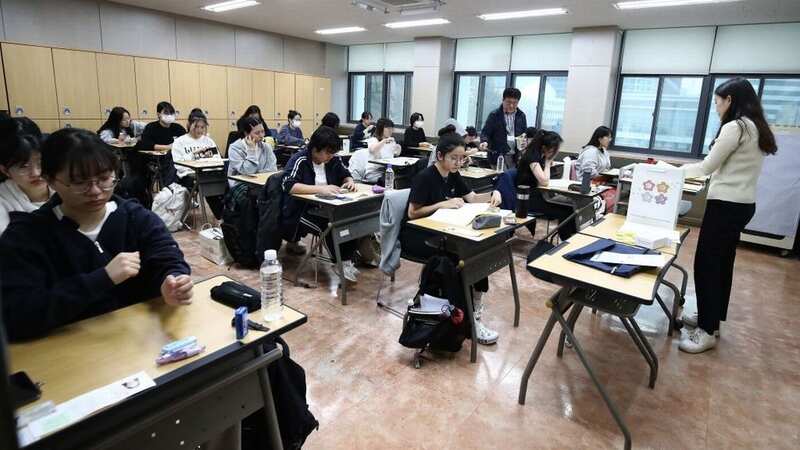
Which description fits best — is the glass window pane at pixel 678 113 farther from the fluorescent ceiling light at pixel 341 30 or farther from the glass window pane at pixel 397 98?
the fluorescent ceiling light at pixel 341 30

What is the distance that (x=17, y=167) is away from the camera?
184 cm

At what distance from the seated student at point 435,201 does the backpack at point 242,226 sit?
4.97 ft

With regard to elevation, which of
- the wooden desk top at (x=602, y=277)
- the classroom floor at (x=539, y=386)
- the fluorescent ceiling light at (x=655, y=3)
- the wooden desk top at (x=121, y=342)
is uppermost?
the fluorescent ceiling light at (x=655, y=3)

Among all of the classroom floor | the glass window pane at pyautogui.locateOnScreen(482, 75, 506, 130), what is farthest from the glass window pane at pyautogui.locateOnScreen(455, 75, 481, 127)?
the classroom floor

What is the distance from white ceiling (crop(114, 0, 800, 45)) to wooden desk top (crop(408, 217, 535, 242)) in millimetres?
4150

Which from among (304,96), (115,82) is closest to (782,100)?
(304,96)

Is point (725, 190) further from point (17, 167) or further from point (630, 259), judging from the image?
point (17, 167)

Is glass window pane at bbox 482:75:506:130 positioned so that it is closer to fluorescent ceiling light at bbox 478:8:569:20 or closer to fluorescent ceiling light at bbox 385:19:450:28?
fluorescent ceiling light at bbox 385:19:450:28

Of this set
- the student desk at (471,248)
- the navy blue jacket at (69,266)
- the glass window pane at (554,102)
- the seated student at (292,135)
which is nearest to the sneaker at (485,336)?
the student desk at (471,248)

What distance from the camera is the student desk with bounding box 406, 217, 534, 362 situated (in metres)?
2.60

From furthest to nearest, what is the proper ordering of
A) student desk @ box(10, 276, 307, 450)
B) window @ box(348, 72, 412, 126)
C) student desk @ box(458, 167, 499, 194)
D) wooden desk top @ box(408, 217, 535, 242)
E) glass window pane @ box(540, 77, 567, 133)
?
window @ box(348, 72, 412, 126)
glass window pane @ box(540, 77, 567, 133)
student desk @ box(458, 167, 499, 194)
wooden desk top @ box(408, 217, 535, 242)
student desk @ box(10, 276, 307, 450)

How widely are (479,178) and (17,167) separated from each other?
13.3 feet

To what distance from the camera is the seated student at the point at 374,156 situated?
5.18m

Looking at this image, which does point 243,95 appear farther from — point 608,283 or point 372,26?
point 608,283
